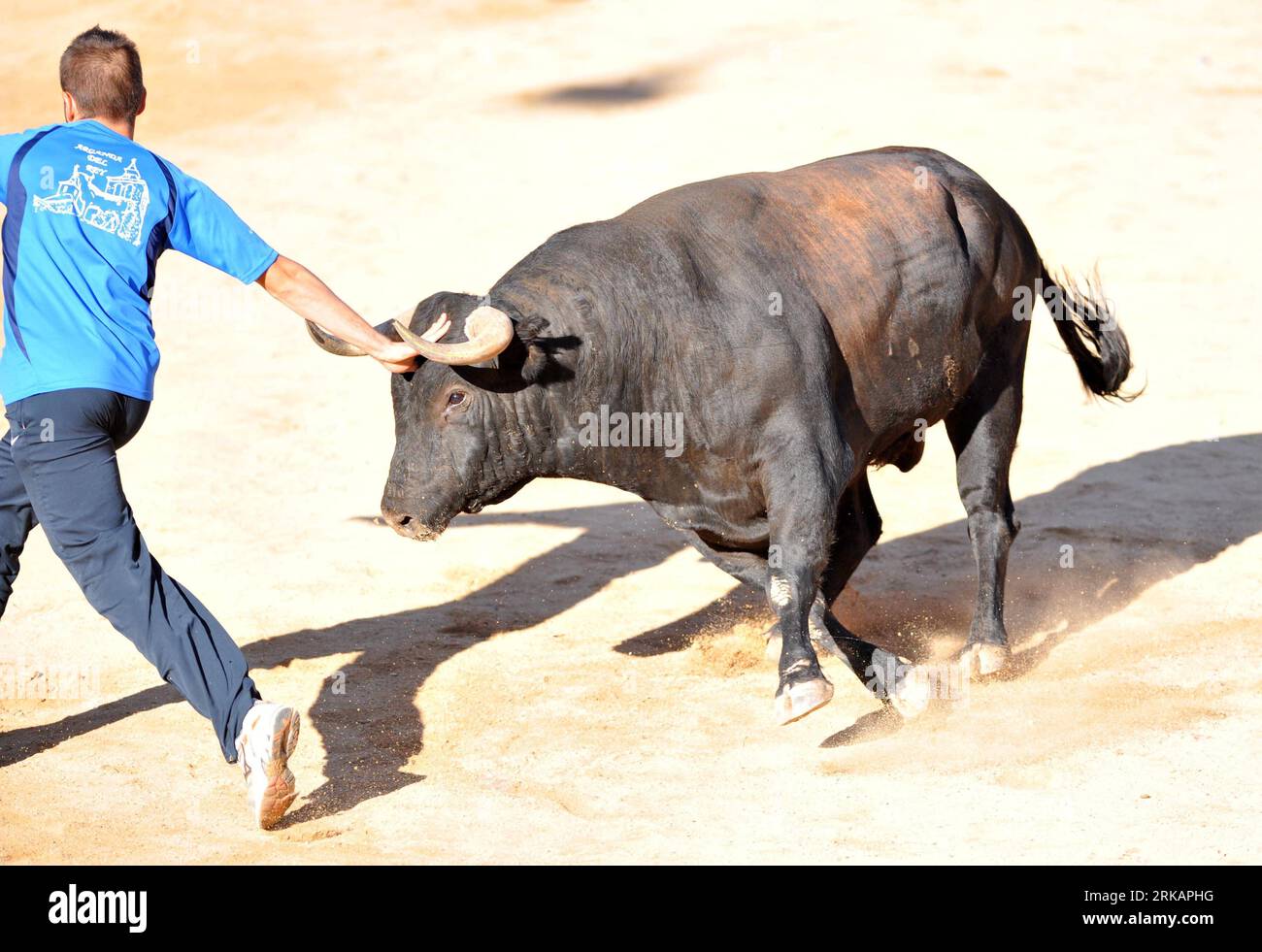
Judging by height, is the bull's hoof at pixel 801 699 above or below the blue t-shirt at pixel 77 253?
below

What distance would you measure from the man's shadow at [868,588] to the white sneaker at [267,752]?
0.42 m

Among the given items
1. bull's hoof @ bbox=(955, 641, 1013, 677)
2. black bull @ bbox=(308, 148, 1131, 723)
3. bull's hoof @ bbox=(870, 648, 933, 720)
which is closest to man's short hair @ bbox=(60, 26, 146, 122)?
black bull @ bbox=(308, 148, 1131, 723)

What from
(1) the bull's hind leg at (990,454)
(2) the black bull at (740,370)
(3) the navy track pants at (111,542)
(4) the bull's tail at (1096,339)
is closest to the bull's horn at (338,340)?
(2) the black bull at (740,370)

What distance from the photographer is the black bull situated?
635 cm

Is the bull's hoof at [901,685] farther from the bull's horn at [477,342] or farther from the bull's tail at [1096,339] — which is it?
the bull's tail at [1096,339]

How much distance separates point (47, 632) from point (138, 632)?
9.20 ft

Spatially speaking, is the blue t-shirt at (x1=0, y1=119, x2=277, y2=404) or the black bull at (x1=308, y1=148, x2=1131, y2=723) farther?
the black bull at (x1=308, y1=148, x2=1131, y2=723)

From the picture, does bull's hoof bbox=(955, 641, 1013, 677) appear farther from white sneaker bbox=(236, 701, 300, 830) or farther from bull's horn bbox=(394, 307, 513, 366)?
white sneaker bbox=(236, 701, 300, 830)

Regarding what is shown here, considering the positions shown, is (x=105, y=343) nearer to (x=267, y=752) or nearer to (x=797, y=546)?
(x=267, y=752)

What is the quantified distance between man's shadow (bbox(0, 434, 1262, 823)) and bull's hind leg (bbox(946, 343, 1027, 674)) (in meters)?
0.45

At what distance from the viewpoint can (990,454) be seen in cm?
770

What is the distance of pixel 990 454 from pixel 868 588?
4.20 ft

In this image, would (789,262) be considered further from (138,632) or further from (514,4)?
(514,4)

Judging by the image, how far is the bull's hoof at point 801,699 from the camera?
19.1 ft
